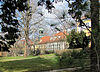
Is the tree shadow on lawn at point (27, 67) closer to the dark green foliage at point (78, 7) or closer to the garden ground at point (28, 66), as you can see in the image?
the garden ground at point (28, 66)

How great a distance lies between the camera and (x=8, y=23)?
12.0 ft

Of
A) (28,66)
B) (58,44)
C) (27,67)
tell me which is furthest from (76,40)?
(27,67)

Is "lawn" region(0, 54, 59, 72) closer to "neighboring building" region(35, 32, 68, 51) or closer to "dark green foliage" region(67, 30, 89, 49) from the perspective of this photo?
"neighboring building" region(35, 32, 68, 51)

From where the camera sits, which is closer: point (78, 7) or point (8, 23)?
point (78, 7)

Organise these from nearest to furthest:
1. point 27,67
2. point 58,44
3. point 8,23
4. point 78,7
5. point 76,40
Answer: point 78,7, point 8,23, point 27,67, point 76,40, point 58,44

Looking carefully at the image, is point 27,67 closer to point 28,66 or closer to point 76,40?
point 28,66

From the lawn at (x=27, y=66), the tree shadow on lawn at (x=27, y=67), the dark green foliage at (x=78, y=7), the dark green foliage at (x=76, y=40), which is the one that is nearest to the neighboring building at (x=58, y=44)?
the dark green foliage at (x=76, y=40)

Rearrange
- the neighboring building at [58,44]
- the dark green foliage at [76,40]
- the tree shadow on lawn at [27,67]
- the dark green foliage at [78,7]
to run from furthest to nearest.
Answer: the neighboring building at [58,44]
the dark green foliage at [76,40]
the tree shadow on lawn at [27,67]
the dark green foliage at [78,7]

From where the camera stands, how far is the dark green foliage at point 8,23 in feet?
11.6

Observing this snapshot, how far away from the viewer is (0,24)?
360 centimetres

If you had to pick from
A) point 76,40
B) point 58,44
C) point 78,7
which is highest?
point 78,7

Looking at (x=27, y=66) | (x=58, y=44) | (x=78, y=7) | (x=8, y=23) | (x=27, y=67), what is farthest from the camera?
(x=58, y=44)

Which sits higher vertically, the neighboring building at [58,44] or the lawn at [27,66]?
the neighboring building at [58,44]

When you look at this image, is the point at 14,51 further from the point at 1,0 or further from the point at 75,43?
the point at 1,0
